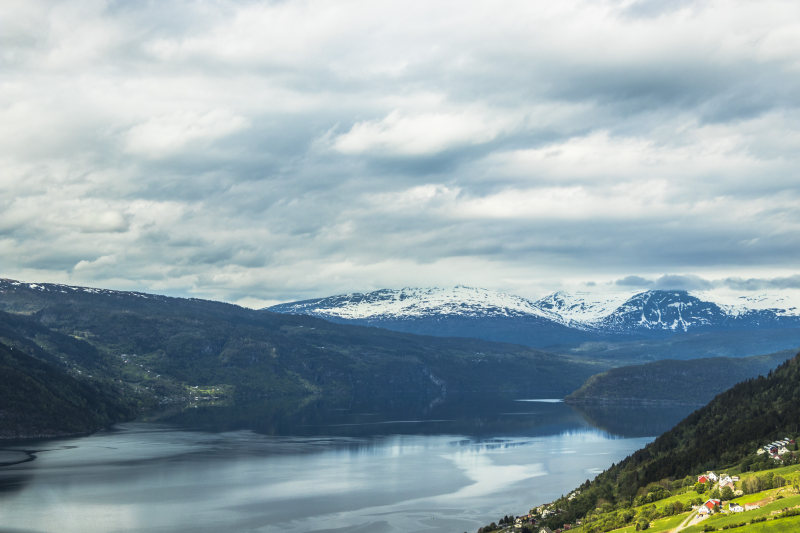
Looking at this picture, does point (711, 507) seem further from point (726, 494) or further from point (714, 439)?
point (714, 439)

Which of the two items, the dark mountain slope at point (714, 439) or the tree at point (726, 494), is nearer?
the tree at point (726, 494)

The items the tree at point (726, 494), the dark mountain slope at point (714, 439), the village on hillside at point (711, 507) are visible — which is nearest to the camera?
the village on hillside at point (711, 507)

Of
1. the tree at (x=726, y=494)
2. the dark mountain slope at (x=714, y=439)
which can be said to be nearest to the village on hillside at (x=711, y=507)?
the tree at (x=726, y=494)

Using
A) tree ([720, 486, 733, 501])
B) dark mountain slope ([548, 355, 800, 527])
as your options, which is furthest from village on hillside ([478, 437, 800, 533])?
dark mountain slope ([548, 355, 800, 527])

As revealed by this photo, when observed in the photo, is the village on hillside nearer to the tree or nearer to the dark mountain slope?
the tree

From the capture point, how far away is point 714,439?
494 ft

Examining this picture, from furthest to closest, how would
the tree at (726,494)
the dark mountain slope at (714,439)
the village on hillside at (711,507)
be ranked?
the dark mountain slope at (714,439), the tree at (726,494), the village on hillside at (711,507)

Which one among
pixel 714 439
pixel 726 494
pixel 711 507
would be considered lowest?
pixel 714 439

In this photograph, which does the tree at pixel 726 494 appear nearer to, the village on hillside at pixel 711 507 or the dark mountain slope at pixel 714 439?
the village on hillside at pixel 711 507

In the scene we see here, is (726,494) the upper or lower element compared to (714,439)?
upper

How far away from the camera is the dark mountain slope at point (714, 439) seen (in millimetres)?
133875

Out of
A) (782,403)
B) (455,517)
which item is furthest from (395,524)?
(782,403)

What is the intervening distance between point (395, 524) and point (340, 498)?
30.5 meters

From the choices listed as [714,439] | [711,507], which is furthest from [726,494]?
[714,439]
